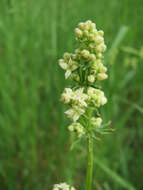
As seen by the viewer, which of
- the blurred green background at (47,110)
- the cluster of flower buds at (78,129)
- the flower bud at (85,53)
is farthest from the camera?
the blurred green background at (47,110)

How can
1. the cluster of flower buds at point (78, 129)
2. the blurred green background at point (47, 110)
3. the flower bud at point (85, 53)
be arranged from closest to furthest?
the flower bud at point (85, 53)
the cluster of flower buds at point (78, 129)
the blurred green background at point (47, 110)

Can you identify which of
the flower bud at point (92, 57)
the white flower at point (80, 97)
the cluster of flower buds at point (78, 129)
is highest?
the flower bud at point (92, 57)

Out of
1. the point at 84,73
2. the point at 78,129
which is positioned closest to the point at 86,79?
the point at 84,73

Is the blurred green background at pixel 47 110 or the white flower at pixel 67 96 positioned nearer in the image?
the white flower at pixel 67 96

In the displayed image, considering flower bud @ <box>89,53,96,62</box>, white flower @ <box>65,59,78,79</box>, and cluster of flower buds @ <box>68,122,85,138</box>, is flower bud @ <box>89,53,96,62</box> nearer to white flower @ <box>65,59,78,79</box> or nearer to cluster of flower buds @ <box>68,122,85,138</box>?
white flower @ <box>65,59,78,79</box>

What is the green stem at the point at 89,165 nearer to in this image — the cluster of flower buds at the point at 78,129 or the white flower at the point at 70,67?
the cluster of flower buds at the point at 78,129

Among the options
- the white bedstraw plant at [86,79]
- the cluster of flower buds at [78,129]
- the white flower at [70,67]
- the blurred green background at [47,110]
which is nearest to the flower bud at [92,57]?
the white bedstraw plant at [86,79]

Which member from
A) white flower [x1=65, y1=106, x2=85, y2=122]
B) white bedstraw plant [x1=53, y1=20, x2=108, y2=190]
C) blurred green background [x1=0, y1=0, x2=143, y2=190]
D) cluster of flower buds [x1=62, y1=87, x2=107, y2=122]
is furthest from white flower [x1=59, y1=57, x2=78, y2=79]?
blurred green background [x1=0, y1=0, x2=143, y2=190]

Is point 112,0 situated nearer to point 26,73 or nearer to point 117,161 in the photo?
point 26,73

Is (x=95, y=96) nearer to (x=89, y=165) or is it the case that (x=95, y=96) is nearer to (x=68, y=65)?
(x=68, y=65)
